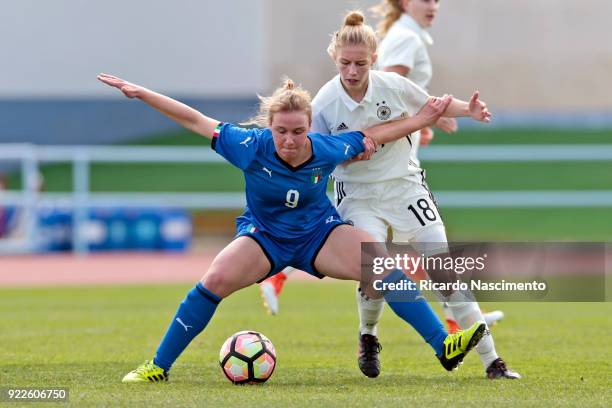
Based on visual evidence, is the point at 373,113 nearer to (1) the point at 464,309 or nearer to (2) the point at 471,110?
(2) the point at 471,110

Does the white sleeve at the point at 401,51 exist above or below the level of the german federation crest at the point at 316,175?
above

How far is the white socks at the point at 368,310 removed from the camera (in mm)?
6707

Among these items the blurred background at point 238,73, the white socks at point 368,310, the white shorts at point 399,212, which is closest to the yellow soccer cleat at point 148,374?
the white socks at point 368,310

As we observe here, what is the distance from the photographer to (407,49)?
7930 millimetres

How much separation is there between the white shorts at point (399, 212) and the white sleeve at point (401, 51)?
1419mm

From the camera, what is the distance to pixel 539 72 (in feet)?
80.4

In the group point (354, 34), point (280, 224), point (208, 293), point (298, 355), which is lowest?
point (298, 355)

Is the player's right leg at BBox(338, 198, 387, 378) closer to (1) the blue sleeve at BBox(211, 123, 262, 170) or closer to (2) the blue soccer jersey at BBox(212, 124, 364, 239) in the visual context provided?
(2) the blue soccer jersey at BBox(212, 124, 364, 239)

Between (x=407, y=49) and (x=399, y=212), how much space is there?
163 cm

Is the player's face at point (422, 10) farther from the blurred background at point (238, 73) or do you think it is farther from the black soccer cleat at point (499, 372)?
the blurred background at point (238, 73)

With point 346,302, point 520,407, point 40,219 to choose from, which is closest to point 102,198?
point 40,219

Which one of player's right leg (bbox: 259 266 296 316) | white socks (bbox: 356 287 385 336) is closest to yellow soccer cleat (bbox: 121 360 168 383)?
white socks (bbox: 356 287 385 336)

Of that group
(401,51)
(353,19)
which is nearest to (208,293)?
(353,19)

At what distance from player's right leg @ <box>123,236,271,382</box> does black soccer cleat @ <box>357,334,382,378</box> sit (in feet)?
2.69
